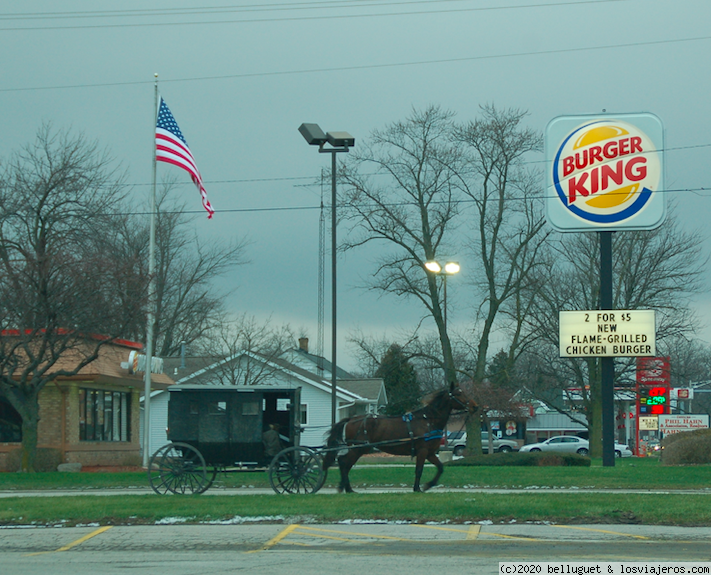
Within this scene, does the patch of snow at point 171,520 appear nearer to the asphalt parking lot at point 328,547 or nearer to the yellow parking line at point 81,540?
the asphalt parking lot at point 328,547

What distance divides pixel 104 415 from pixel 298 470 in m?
21.8

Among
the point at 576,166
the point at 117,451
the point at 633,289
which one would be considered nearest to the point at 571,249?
the point at 633,289

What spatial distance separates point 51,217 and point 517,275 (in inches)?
940

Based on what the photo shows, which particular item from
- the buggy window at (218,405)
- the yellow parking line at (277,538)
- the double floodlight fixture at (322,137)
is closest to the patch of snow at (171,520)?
the yellow parking line at (277,538)

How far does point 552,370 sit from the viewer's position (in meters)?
50.3

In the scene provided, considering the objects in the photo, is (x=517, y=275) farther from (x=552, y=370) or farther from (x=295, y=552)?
(x=295, y=552)

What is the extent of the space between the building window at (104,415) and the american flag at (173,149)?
10.1 m

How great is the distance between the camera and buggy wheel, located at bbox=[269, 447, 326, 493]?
16781 mm

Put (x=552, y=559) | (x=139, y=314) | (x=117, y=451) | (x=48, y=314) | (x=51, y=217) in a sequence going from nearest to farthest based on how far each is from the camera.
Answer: (x=552, y=559)
(x=48, y=314)
(x=139, y=314)
(x=51, y=217)
(x=117, y=451)

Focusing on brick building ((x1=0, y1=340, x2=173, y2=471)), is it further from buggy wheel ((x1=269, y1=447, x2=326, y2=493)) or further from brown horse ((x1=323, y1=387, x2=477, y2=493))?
brown horse ((x1=323, y1=387, x2=477, y2=493))

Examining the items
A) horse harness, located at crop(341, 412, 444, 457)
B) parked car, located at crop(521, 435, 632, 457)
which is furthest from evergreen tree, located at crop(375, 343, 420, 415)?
horse harness, located at crop(341, 412, 444, 457)

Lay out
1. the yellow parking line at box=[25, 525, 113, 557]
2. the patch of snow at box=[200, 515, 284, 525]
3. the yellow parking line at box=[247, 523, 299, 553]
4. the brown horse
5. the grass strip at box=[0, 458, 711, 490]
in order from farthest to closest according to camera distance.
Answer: the grass strip at box=[0, 458, 711, 490] < the brown horse < the patch of snow at box=[200, 515, 284, 525] < the yellow parking line at box=[25, 525, 113, 557] < the yellow parking line at box=[247, 523, 299, 553]

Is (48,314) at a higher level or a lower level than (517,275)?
lower

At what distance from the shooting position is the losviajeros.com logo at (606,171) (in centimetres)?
2645
